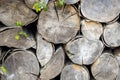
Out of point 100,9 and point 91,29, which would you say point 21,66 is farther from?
point 100,9

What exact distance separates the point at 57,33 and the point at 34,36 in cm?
22

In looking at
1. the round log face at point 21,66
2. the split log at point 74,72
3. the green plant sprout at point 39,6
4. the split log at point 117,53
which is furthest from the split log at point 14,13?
the split log at point 117,53

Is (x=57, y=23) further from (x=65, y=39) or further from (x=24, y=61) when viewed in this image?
(x=24, y=61)

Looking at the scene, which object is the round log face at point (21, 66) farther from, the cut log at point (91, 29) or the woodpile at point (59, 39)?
the cut log at point (91, 29)

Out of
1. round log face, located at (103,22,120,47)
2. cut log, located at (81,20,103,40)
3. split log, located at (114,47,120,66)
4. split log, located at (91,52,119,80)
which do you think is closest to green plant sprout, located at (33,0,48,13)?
cut log, located at (81,20,103,40)

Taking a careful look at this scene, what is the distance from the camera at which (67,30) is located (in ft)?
6.40

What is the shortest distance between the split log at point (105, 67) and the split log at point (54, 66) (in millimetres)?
278

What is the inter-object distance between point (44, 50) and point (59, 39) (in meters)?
0.15

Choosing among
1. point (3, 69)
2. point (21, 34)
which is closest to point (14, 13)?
point (21, 34)

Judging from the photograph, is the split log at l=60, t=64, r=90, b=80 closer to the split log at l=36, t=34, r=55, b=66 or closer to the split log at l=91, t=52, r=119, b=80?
the split log at l=91, t=52, r=119, b=80

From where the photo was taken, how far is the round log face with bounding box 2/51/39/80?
2.03 m

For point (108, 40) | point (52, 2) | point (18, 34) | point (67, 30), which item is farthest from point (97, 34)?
point (18, 34)

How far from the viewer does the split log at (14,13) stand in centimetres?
188

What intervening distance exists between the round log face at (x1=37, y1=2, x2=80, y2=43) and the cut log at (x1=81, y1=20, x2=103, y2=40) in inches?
2.2
